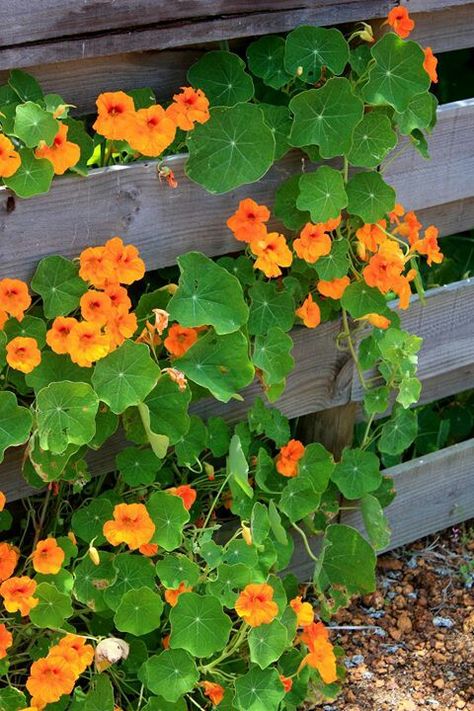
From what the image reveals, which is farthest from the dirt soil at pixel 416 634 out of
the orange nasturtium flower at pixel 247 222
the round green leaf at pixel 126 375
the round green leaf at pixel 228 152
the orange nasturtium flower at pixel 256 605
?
the round green leaf at pixel 228 152

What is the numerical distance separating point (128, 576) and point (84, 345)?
1.40 feet

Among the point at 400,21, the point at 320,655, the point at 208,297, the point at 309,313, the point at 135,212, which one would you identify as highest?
the point at 400,21

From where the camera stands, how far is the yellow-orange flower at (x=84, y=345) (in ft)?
5.54

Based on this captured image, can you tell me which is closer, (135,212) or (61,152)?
(61,152)

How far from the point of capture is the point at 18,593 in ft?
5.82

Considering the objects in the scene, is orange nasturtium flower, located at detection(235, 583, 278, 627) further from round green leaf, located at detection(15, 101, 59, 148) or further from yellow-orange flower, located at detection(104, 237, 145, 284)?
round green leaf, located at detection(15, 101, 59, 148)

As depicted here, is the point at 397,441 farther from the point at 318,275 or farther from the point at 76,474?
the point at 76,474

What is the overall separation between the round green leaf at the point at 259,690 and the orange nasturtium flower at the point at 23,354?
0.66 meters

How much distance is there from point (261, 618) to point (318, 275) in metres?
0.60

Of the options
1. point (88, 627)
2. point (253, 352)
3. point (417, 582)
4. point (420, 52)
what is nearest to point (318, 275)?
point (253, 352)

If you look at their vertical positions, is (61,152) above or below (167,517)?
above

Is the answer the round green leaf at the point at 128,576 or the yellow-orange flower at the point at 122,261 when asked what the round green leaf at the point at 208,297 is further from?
the round green leaf at the point at 128,576

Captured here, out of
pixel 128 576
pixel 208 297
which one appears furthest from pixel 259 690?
pixel 208 297

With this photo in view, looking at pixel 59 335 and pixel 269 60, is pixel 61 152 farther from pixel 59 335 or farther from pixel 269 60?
pixel 269 60
